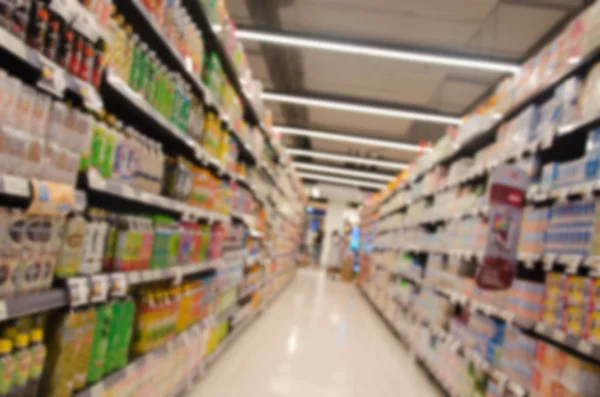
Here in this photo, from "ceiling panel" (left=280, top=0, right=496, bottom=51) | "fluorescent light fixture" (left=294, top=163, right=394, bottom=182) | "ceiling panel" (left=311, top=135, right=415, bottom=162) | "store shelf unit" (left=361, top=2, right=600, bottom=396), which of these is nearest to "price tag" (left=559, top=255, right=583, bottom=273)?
"store shelf unit" (left=361, top=2, right=600, bottom=396)

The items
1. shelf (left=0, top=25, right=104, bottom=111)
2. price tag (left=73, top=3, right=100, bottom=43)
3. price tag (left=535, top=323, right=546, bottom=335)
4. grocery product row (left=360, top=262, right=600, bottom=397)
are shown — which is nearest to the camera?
shelf (left=0, top=25, right=104, bottom=111)

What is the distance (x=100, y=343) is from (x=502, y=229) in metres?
2.23

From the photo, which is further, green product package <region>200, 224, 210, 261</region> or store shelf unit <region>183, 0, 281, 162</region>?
green product package <region>200, 224, 210, 261</region>

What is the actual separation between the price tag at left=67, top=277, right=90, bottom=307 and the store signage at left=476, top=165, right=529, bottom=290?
6.76ft

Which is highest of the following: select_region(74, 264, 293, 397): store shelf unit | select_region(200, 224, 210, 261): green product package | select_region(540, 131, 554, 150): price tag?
select_region(540, 131, 554, 150): price tag

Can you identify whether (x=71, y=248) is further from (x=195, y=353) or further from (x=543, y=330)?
(x=543, y=330)

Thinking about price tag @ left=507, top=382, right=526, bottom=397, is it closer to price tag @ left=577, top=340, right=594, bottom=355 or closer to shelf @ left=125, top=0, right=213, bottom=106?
price tag @ left=577, top=340, right=594, bottom=355

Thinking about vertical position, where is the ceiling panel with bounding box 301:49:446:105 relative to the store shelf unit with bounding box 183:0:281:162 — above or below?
above

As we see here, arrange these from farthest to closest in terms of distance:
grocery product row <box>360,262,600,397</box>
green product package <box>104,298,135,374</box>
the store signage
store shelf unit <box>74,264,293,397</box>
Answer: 1. the store signage
2. grocery product row <box>360,262,600,397</box>
3. green product package <box>104,298,135,374</box>
4. store shelf unit <box>74,264,293,397</box>

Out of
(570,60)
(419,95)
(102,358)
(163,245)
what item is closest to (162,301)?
(163,245)

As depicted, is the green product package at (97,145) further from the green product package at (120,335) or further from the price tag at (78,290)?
the green product package at (120,335)

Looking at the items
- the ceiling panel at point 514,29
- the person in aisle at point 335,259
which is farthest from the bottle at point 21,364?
the person in aisle at point 335,259

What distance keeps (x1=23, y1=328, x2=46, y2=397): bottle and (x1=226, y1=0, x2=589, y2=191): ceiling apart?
5.04 metres

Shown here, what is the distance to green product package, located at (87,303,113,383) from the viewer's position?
1.84m
